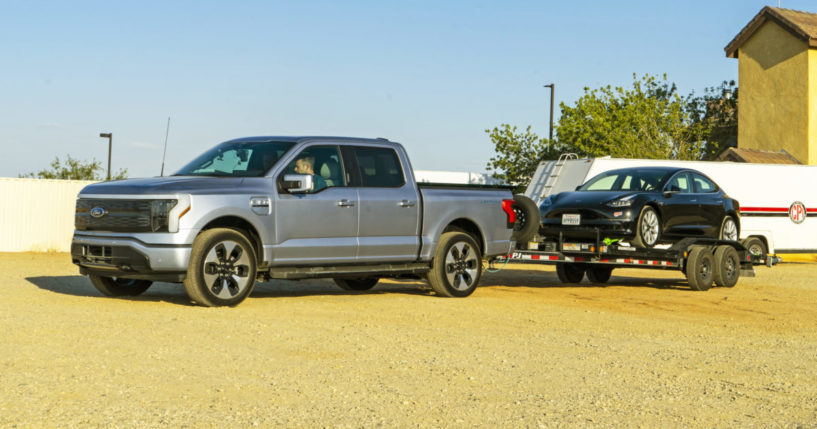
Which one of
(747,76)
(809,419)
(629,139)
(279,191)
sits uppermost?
(747,76)

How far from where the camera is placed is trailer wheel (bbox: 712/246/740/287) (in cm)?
1634

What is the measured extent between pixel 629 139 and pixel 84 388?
37.1 m

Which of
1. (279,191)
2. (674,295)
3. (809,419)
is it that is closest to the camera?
(809,419)

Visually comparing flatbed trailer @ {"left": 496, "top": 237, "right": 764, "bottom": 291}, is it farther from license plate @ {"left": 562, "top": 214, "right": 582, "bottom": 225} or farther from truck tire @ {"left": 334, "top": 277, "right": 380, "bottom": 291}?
truck tire @ {"left": 334, "top": 277, "right": 380, "bottom": 291}

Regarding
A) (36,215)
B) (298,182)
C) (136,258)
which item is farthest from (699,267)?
(36,215)

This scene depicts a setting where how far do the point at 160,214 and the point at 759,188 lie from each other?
1687cm

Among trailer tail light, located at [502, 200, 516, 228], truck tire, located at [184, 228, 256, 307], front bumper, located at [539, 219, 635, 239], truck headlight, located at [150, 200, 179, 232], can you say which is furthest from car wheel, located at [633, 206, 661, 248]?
truck headlight, located at [150, 200, 179, 232]

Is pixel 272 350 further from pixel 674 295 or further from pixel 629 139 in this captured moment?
pixel 629 139

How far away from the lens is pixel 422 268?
13.1 m

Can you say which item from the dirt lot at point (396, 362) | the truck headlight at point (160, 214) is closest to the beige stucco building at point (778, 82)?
the dirt lot at point (396, 362)

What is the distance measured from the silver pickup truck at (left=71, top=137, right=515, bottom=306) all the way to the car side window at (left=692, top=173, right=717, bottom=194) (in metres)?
4.43

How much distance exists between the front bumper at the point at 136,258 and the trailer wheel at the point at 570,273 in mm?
8892

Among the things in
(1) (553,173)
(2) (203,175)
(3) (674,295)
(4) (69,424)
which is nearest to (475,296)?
(3) (674,295)

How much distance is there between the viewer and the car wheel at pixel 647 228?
49.8 ft
